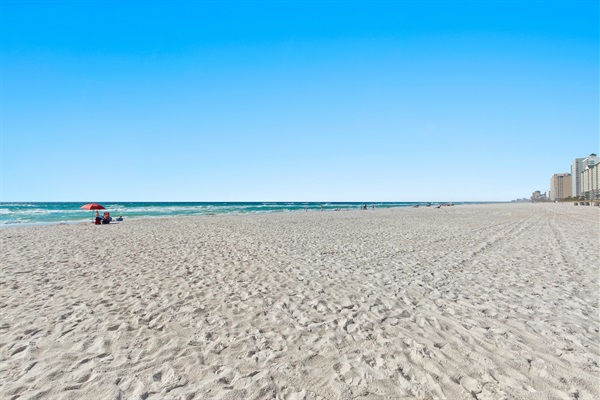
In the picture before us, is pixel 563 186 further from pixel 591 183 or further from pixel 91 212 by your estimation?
pixel 91 212

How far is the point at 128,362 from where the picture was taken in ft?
14.0

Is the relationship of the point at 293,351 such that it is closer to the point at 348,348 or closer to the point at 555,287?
the point at 348,348

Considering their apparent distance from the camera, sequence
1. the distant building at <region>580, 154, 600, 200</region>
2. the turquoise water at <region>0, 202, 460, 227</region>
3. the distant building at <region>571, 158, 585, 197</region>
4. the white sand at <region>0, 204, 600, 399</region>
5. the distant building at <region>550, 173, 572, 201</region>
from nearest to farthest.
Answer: the white sand at <region>0, 204, 600, 399</region>, the turquoise water at <region>0, 202, 460, 227</region>, the distant building at <region>580, 154, 600, 200</region>, the distant building at <region>571, 158, 585, 197</region>, the distant building at <region>550, 173, 572, 201</region>

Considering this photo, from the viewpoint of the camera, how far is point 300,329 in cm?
527

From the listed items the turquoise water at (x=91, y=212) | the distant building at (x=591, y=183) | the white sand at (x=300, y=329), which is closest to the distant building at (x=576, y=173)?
the distant building at (x=591, y=183)

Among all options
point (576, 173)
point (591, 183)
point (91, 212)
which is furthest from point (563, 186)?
point (91, 212)

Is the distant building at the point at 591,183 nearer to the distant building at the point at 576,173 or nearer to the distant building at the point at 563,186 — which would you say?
the distant building at the point at 576,173

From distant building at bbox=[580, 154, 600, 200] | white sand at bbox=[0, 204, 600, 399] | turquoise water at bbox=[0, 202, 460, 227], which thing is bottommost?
white sand at bbox=[0, 204, 600, 399]

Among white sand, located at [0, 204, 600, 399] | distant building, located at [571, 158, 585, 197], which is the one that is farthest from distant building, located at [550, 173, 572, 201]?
white sand, located at [0, 204, 600, 399]

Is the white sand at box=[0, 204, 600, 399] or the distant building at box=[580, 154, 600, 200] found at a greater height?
the distant building at box=[580, 154, 600, 200]

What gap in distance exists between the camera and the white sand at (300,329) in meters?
3.78

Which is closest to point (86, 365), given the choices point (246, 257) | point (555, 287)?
point (246, 257)

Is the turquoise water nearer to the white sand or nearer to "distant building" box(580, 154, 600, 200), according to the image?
the white sand

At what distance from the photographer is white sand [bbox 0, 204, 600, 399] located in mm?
3779
